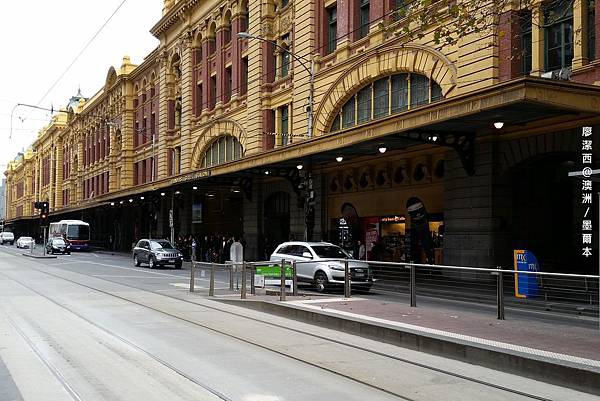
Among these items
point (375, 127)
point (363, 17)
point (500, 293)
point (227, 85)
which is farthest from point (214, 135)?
point (500, 293)

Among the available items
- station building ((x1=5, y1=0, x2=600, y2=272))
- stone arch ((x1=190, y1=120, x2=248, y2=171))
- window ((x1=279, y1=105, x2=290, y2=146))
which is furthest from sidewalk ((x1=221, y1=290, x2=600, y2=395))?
stone arch ((x1=190, y1=120, x2=248, y2=171))

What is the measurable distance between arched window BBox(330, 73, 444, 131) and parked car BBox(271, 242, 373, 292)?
891 cm

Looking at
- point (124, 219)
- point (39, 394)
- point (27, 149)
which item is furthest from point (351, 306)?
point (27, 149)

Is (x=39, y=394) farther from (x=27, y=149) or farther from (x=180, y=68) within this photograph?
(x=27, y=149)

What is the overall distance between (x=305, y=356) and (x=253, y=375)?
1.51 metres

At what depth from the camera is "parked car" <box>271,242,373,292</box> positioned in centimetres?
1591

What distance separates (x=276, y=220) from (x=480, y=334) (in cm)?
3096

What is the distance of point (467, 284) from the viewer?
1294 centimetres

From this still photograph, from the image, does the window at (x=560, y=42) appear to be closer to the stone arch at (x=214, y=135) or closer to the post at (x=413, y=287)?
the post at (x=413, y=287)

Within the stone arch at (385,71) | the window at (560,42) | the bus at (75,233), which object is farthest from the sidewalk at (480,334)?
the bus at (75,233)

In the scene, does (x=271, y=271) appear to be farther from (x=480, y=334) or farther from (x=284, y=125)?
(x=284, y=125)

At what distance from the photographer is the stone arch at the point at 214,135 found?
42.4 m

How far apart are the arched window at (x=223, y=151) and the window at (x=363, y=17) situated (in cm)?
1373

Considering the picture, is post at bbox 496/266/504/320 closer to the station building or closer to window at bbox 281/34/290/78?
the station building
